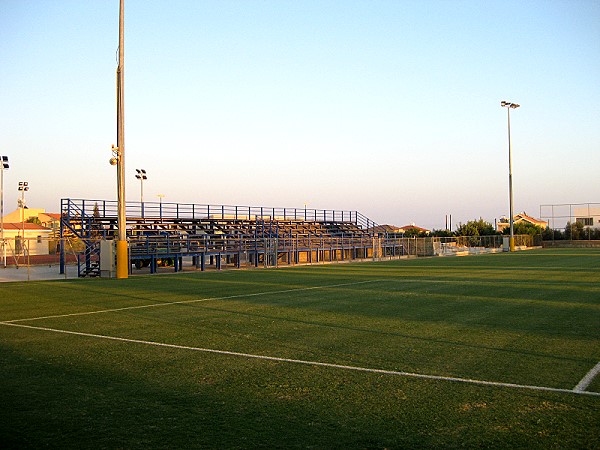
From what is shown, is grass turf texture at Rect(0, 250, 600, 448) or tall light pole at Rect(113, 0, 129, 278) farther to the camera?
tall light pole at Rect(113, 0, 129, 278)

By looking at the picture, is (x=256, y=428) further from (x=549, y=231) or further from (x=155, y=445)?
(x=549, y=231)

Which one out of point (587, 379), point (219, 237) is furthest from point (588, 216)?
point (587, 379)

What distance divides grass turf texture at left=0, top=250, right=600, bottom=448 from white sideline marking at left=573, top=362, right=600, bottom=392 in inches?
3.0

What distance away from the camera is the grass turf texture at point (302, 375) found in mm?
5293

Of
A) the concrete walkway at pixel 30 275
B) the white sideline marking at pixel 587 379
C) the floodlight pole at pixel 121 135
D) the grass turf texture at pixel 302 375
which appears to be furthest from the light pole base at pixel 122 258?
the white sideline marking at pixel 587 379

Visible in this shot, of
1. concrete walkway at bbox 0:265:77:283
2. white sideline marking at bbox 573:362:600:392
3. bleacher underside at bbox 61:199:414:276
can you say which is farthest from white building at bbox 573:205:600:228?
white sideline marking at bbox 573:362:600:392

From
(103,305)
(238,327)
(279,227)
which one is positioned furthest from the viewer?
(279,227)

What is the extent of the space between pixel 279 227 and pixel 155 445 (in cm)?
4011

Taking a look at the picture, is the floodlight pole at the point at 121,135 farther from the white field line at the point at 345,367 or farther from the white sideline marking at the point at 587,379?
the white sideline marking at the point at 587,379

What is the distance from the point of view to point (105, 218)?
110ft

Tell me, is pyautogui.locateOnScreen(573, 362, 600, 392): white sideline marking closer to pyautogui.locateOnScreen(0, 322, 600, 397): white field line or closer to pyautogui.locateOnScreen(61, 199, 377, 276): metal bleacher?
pyautogui.locateOnScreen(0, 322, 600, 397): white field line

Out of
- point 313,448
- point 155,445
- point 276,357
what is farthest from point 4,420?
point 276,357

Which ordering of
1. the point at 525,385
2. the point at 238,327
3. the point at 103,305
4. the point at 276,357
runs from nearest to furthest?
the point at 525,385 → the point at 276,357 → the point at 238,327 → the point at 103,305

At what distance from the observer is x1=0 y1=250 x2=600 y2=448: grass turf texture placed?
5.29 metres
